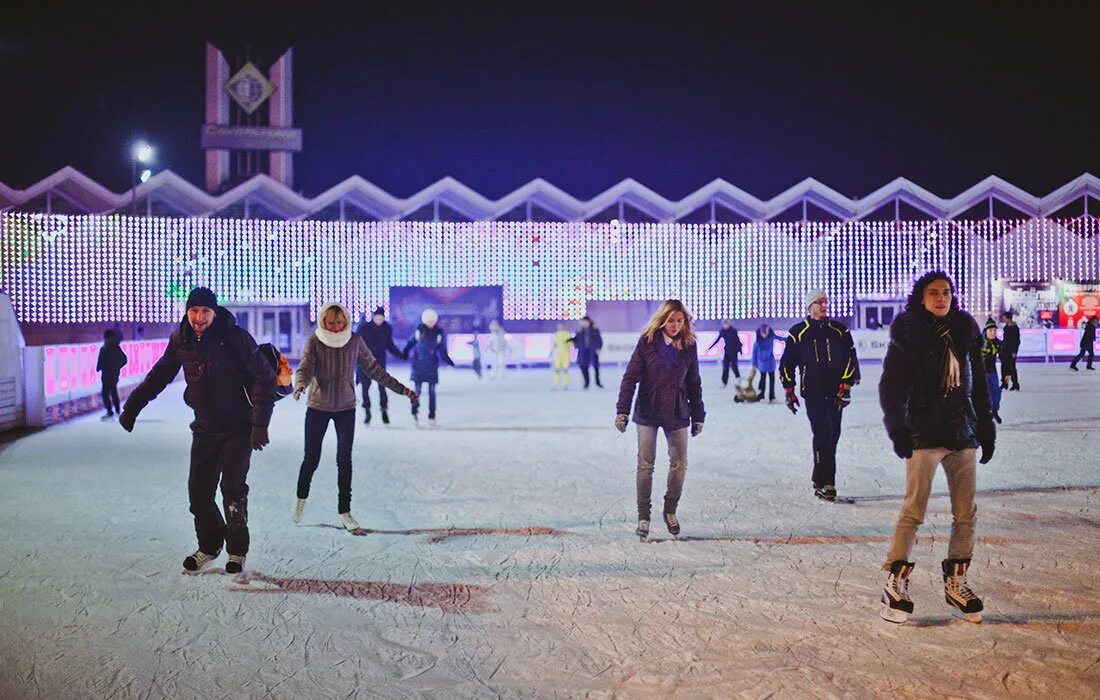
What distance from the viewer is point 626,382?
18.6 ft

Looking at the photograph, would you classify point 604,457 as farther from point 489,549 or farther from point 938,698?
point 938,698

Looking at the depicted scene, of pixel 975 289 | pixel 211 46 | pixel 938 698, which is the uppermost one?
pixel 211 46

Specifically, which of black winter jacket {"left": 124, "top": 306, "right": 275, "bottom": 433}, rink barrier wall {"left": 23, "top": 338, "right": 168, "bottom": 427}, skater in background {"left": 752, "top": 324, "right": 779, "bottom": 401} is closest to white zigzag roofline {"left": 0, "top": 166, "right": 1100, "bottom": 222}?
rink barrier wall {"left": 23, "top": 338, "right": 168, "bottom": 427}

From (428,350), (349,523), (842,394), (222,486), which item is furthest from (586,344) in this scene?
(222,486)

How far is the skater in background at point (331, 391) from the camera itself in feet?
19.6

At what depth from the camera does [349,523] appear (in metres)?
5.86

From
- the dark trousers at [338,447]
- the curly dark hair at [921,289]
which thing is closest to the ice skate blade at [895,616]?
the curly dark hair at [921,289]

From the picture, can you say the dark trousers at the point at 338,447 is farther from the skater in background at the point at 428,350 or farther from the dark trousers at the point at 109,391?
the dark trousers at the point at 109,391

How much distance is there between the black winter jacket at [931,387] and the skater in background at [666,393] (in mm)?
1716

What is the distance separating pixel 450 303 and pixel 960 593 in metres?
29.5

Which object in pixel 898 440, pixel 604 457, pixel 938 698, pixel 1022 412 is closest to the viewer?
pixel 938 698

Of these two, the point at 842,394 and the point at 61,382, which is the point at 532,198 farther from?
the point at 842,394

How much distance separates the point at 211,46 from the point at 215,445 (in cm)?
4491

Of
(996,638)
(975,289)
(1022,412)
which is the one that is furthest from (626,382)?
(975,289)
